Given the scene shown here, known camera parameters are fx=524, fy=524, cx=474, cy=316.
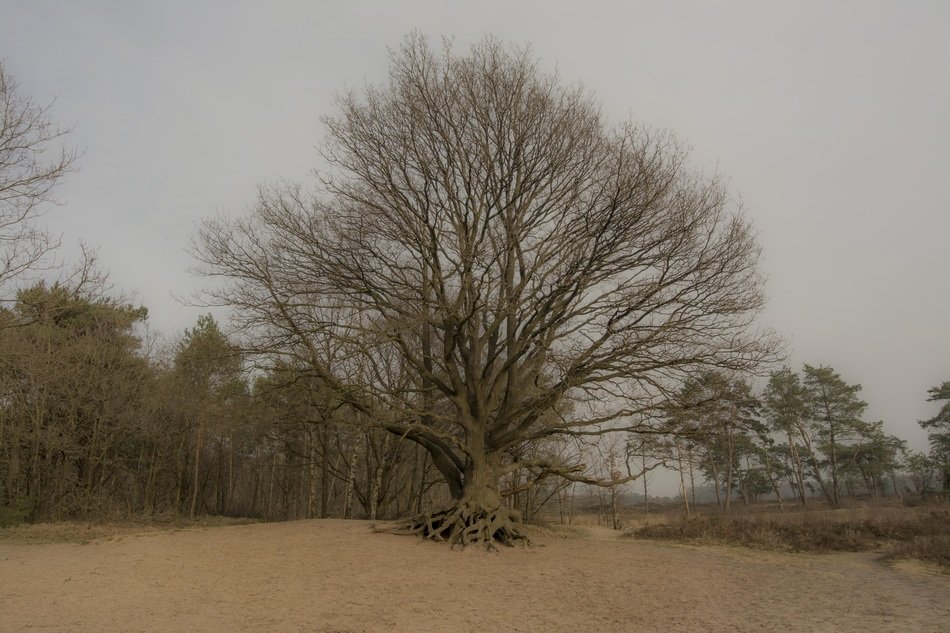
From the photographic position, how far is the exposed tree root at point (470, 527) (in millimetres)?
11797

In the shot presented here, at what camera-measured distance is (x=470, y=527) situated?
468 inches

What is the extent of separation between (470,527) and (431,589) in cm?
429

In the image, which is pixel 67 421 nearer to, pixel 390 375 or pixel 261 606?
pixel 390 375

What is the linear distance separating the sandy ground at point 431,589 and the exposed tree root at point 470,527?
0.50 metres

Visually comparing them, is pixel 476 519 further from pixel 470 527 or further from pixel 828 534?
pixel 828 534

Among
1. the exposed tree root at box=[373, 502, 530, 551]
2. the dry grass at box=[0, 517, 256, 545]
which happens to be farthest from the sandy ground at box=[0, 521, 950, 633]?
the dry grass at box=[0, 517, 256, 545]

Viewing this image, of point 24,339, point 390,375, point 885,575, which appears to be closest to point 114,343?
point 24,339

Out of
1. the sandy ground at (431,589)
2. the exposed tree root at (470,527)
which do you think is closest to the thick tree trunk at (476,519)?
the exposed tree root at (470,527)

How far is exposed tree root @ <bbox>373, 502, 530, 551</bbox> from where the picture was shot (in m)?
11.8

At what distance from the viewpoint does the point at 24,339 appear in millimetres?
16406

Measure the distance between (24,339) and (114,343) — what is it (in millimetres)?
2694

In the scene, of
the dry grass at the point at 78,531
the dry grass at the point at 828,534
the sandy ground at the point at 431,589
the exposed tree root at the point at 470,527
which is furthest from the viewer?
the dry grass at the point at 828,534

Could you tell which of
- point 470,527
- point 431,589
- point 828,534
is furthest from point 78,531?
point 828,534

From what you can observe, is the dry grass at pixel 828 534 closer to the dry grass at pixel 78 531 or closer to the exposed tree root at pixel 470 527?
the exposed tree root at pixel 470 527
